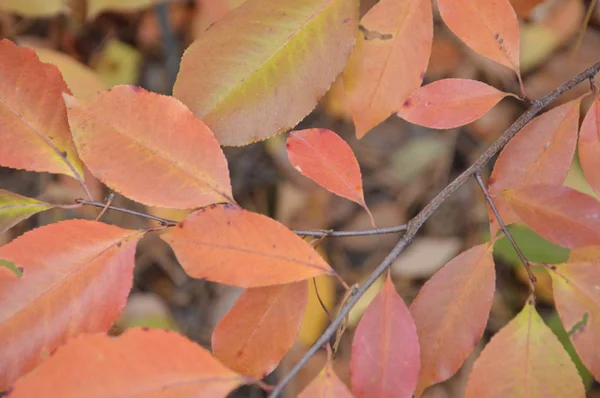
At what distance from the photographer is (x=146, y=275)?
1.27 m

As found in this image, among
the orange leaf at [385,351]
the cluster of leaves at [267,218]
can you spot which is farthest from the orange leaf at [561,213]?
the orange leaf at [385,351]

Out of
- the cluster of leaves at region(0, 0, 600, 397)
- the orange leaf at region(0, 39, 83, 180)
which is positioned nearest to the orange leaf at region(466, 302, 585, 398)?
the cluster of leaves at region(0, 0, 600, 397)

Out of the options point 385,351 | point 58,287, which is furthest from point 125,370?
point 385,351

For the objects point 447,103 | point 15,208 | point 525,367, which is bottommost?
point 525,367

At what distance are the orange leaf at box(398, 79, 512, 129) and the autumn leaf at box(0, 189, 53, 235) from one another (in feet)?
1.20

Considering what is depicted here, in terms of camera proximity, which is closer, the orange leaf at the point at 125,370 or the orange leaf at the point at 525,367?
the orange leaf at the point at 125,370

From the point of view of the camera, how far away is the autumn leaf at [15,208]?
1.73ft

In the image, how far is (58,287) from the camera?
0.49m

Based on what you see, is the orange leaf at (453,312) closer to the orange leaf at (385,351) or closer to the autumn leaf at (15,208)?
the orange leaf at (385,351)

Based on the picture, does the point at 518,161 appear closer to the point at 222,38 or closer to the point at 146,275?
the point at 222,38

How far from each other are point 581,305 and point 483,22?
0.29m

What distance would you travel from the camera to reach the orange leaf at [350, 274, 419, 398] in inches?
19.9

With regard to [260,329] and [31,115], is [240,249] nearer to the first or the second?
[260,329]

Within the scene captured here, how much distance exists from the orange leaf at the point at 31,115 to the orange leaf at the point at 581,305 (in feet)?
1.62
